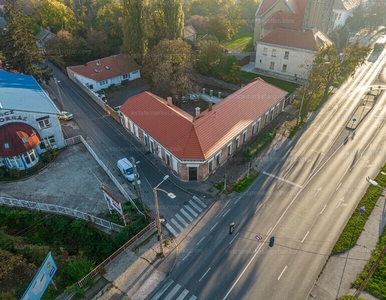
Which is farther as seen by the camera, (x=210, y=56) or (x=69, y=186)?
(x=210, y=56)

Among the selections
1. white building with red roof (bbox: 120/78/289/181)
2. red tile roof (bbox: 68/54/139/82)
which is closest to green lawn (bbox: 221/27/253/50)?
red tile roof (bbox: 68/54/139/82)

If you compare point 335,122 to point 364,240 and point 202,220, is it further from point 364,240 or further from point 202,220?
point 202,220

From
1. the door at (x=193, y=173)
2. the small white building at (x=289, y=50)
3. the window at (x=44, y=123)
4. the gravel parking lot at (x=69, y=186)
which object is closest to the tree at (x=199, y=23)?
the small white building at (x=289, y=50)

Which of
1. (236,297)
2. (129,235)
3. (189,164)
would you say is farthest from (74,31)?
(236,297)

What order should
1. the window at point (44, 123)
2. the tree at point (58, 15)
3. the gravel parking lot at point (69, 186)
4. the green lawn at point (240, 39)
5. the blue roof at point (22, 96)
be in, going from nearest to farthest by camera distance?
the gravel parking lot at point (69, 186) < the blue roof at point (22, 96) < the window at point (44, 123) < the tree at point (58, 15) < the green lawn at point (240, 39)

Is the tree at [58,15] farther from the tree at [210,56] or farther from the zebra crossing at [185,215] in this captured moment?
the zebra crossing at [185,215]

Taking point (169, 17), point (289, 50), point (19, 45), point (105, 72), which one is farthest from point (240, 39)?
point (19, 45)

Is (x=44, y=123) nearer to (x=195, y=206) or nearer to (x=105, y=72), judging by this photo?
(x=105, y=72)
